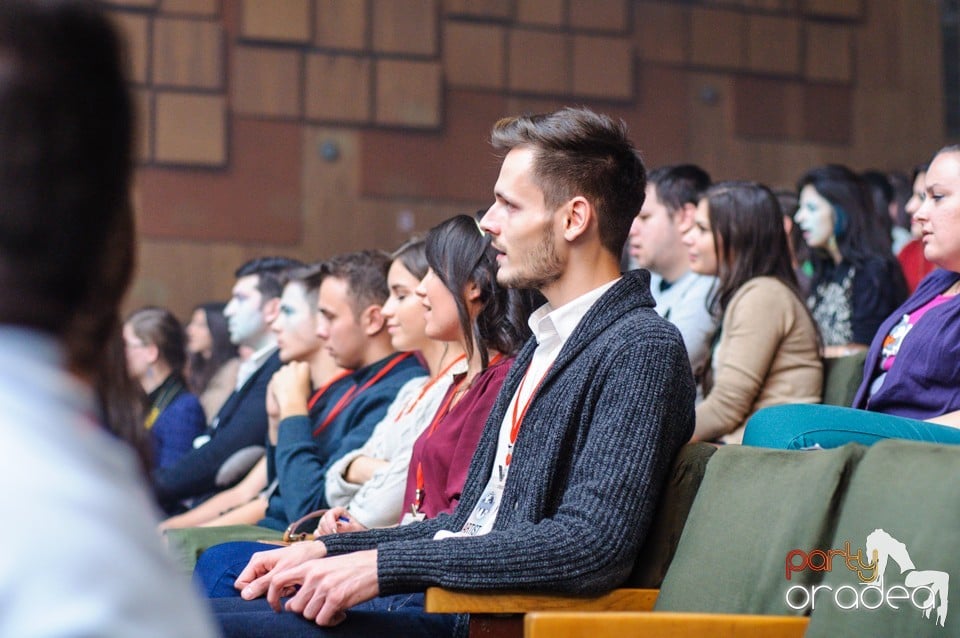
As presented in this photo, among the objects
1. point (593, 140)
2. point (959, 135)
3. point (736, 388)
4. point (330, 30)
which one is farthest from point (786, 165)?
point (593, 140)

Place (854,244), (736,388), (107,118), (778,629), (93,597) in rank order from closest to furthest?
(93,597) → (107,118) → (778,629) → (736,388) → (854,244)

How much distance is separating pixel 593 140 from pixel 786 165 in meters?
5.02

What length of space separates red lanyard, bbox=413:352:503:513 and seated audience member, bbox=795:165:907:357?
1.58 metres

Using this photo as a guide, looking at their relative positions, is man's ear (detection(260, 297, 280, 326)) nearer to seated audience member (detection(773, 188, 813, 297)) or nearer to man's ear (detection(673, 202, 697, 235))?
man's ear (detection(673, 202, 697, 235))

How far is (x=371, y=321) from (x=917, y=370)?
1.63 m

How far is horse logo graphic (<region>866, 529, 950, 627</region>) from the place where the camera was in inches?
49.5

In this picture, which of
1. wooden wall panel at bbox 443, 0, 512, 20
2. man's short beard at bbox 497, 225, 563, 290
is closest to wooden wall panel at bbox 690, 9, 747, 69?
wooden wall panel at bbox 443, 0, 512, 20

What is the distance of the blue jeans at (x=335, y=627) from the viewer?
1.61m

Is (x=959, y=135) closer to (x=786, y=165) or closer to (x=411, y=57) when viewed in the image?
(x=786, y=165)

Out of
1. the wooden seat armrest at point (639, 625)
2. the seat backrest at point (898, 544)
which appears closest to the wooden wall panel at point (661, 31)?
the seat backrest at point (898, 544)

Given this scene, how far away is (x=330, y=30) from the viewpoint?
6.17 metres

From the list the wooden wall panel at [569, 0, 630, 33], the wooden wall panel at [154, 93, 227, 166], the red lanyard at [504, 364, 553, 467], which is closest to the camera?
the red lanyard at [504, 364, 553, 467]

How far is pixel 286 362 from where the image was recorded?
3758mm

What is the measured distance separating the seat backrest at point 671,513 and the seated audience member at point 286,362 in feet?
6.18
